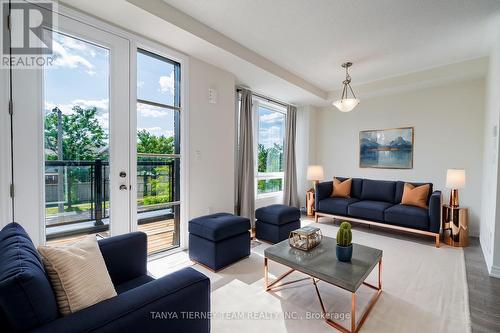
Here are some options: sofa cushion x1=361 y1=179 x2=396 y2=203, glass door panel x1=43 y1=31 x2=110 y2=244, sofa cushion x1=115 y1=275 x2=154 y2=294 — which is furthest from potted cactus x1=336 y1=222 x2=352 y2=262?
sofa cushion x1=361 y1=179 x2=396 y2=203

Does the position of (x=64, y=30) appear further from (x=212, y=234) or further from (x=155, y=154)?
(x=212, y=234)

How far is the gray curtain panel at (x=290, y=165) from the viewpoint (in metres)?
5.33

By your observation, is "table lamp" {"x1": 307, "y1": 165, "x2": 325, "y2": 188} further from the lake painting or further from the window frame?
the lake painting

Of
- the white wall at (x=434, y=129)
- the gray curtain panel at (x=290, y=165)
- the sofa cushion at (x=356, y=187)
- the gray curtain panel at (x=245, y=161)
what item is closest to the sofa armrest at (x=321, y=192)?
the sofa cushion at (x=356, y=187)

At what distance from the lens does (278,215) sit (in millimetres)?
3307

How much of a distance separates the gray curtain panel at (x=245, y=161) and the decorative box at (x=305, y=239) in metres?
1.92

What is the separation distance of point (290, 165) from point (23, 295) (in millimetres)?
4912

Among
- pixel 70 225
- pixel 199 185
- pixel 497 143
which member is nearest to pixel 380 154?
pixel 497 143

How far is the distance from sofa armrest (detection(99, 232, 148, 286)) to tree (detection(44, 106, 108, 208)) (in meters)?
1.12

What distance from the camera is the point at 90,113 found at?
2.37 metres

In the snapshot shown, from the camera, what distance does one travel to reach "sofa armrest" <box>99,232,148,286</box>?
60.4 inches

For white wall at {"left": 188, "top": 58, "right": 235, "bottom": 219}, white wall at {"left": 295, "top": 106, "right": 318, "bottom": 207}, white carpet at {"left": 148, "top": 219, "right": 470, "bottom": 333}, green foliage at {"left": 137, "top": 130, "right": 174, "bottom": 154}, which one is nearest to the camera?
white carpet at {"left": 148, "top": 219, "right": 470, "bottom": 333}

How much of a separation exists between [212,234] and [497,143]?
3195 mm

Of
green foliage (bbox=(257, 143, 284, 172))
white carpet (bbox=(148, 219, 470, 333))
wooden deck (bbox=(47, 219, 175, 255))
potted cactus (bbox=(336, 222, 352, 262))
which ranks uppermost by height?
green foliage (bbox=(257, 143, 284, 172))
